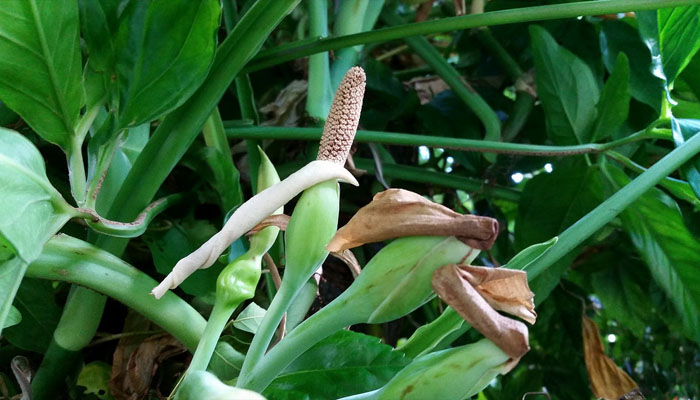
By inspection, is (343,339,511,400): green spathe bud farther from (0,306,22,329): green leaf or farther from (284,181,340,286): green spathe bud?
(0,306,22,329): green leaf

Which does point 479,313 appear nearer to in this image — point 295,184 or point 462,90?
point 295,184

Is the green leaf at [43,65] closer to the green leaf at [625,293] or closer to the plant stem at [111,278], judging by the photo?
the plant stem at [111,278]

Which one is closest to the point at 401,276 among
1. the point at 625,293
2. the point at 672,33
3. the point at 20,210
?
the point at 20,210

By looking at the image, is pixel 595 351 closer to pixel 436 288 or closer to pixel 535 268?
pixel 535 268

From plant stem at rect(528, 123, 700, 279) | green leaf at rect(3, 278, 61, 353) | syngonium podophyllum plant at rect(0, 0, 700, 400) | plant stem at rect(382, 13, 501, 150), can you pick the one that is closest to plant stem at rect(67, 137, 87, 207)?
syngonium podophyllum plant at rect(0, 0, 700, 400)

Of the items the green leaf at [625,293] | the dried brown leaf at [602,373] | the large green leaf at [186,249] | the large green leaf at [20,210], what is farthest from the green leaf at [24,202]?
the green leaf at [625,293]

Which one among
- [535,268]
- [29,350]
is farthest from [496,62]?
[29,350]

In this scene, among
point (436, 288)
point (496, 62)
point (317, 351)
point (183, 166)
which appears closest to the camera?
point (436, 288)
